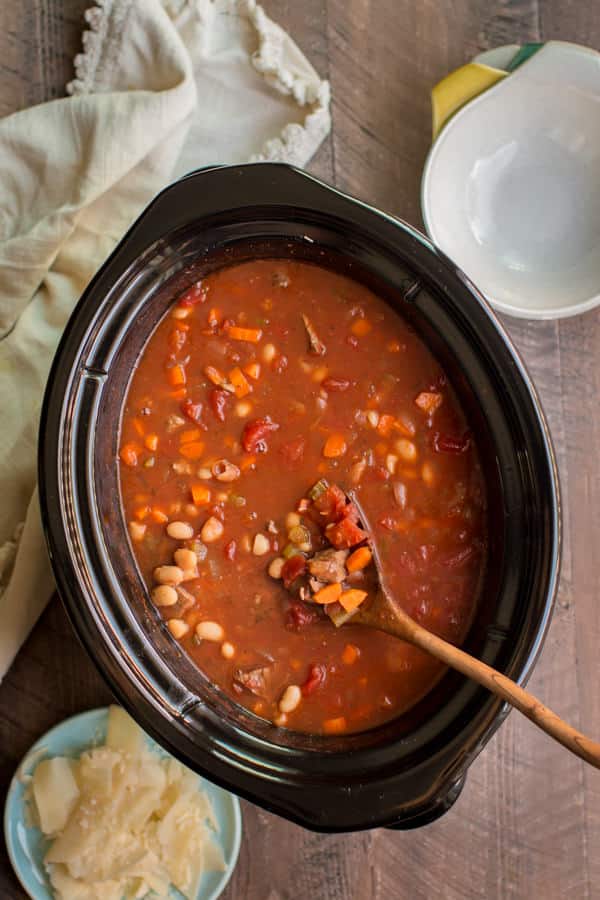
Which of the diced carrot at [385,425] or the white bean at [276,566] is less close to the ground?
the diced carrot at [385,425]

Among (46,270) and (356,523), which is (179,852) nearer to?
(356,523)

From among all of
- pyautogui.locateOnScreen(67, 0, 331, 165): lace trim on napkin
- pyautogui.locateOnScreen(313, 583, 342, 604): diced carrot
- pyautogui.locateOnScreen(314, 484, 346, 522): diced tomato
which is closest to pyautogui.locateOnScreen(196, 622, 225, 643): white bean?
pyautogui.locateOnScreen(313, 583, 342, 604): diced carrot

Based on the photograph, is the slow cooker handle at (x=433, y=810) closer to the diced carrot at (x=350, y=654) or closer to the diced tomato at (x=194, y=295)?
the diced carrot at (x=350, y=654)

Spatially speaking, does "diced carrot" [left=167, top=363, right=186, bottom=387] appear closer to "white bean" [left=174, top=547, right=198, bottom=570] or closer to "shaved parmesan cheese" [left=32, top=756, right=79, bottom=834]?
"white bean" [left=174, top=547, right=198, bottom=570]

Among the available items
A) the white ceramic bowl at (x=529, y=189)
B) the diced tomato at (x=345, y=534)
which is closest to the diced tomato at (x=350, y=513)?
the diced tomato at (x=345, y=534)

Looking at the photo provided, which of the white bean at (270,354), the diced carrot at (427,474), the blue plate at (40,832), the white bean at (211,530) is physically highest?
the white bean at (270,354)

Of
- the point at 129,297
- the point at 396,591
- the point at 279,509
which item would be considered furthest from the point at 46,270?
the point at 396,591

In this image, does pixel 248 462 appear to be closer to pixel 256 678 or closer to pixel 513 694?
pixel 256 678
